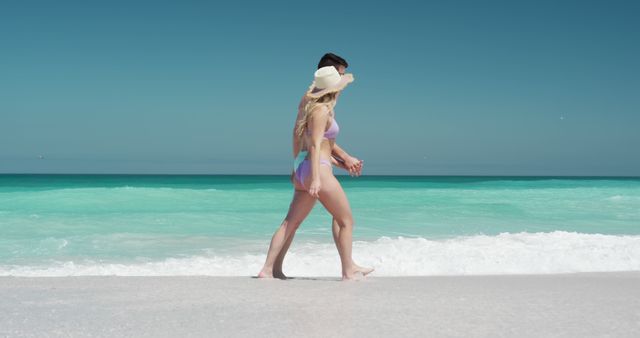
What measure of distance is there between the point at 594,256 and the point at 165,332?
5387mm

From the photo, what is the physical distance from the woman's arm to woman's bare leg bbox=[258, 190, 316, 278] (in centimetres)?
32

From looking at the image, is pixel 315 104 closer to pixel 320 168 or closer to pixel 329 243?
pixel 320 168

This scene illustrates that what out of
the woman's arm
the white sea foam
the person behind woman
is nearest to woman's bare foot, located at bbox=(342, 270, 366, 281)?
the person behind woman

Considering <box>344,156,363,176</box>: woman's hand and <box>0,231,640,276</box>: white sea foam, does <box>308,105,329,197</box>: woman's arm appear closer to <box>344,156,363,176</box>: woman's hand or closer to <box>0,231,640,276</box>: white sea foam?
<box>344,156,363,176</box>: woman's hand

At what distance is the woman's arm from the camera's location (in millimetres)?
4207

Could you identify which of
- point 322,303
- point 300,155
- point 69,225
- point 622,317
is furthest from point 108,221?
point 622,317

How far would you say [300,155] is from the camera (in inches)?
176

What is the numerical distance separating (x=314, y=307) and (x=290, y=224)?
4.21 feet

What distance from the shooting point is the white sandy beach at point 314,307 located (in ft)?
9.63

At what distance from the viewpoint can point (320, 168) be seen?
4.39 meters

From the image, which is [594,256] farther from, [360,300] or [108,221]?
[108,221]

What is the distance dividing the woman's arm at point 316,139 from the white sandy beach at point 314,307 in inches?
26.3

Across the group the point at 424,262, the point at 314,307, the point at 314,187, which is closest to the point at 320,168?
the point at 314,187

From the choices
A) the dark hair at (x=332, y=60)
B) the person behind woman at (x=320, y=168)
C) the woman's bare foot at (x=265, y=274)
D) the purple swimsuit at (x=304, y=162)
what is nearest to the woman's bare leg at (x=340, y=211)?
the person behind woman at (x=320, y=168)
